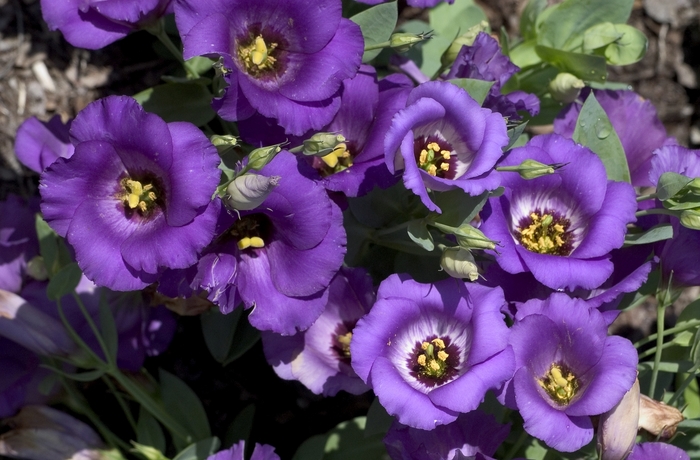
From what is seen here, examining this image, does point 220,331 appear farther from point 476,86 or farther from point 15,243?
point 476,86

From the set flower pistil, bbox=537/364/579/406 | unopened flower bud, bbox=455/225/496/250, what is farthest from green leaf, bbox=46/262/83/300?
flower pistil, bbox=537/364/579/406

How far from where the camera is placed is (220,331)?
6.62 ft

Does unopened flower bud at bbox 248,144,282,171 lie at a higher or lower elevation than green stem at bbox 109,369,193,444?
higher

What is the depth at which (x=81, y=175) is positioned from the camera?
1.51m

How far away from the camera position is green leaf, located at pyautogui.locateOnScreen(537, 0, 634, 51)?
226 centimetres

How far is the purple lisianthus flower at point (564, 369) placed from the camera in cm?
149

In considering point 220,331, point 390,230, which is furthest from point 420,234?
point 220,331

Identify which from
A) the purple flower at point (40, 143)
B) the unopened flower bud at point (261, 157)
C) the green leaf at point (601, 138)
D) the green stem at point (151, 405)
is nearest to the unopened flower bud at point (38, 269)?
the purple flower at point (40, 143)

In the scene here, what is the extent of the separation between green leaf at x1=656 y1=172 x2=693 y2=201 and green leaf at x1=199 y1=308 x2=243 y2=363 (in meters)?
1.13

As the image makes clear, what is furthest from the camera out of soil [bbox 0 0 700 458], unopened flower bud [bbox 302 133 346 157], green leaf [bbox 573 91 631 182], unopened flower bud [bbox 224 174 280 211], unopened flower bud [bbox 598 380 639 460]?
soil [bbox 0 0 700 458]

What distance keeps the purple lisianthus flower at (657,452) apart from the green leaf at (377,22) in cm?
118

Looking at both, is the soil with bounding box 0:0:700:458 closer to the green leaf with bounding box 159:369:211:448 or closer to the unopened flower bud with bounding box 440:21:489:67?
the green leaf with bounding box 159:369:211:448

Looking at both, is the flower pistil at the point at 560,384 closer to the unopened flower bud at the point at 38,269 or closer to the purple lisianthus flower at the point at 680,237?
the purple lisianthus flower at the point at 680,237

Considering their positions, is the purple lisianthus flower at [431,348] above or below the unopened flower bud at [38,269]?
above
